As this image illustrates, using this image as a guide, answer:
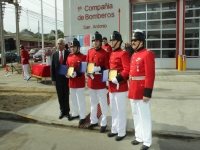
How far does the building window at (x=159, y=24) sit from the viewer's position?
16.5m

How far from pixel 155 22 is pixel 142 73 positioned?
1375 centimetres

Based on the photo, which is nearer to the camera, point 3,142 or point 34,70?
point 3,142

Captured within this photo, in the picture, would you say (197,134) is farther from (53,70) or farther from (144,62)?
(53,70)

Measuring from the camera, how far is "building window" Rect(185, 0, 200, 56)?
16.0 meters

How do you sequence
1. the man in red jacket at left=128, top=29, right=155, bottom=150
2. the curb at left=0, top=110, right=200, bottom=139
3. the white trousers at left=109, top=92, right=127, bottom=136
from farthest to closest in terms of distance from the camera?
the curb at left=0, top=110, right=200, bottom=139, the white trousers at left=109, top=92, right=127, bottom=136, the man in red jacket at left=128, top=29, right=155, bottom=150

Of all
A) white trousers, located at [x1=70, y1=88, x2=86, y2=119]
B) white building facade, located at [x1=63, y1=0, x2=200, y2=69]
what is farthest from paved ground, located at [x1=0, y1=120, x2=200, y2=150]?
white building facade, located at [x1=63, y1=0, x2=200, y2=69]

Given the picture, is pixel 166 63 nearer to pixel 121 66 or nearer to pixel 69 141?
pixel 121 66

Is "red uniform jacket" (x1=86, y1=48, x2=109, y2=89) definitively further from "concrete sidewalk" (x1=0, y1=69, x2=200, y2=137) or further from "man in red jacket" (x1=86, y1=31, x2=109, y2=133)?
"concrete sidewalk" (x1=0, y1=69, x2=200, y2=137)

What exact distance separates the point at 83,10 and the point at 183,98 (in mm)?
12119

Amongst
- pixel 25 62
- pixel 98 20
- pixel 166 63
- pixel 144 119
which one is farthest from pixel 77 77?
pixel 98 20

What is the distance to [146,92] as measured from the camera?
3.94m

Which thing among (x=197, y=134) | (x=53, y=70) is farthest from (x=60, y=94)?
(x=197, y=134)

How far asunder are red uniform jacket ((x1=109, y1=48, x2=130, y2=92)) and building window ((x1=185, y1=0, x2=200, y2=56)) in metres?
13.0

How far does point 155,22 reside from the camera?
16.9 meters
